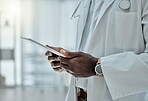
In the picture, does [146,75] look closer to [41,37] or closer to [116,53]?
[116,53]

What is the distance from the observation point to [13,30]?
4.83 m

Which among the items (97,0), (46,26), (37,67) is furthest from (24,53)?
(97,0)

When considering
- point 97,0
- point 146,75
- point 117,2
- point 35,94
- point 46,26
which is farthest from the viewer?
point 46,26

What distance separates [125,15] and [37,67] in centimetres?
406

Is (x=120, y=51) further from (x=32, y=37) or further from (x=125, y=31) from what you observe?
(x=32, y=37)

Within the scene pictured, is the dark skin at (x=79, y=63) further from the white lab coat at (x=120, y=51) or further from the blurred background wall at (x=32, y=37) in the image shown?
the blurred background wall at (x=32, y=37)

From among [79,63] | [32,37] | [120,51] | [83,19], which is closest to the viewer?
[79,63]

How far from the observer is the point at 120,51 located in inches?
34.4

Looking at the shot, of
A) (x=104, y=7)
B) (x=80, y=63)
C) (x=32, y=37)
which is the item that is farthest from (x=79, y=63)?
(x=32, y=37)

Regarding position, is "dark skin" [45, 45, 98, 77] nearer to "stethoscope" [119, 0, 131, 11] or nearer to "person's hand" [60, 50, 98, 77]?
"person's hand" [60, 50, 98, 77]

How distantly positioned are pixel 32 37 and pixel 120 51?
397cm

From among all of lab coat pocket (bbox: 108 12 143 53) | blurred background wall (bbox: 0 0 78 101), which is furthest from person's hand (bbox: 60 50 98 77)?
blurred background wall (bbox: 0 0 78 101)

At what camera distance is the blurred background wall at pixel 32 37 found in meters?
4.62

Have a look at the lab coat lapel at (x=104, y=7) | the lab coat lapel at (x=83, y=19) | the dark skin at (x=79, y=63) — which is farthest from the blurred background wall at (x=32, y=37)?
the dark skin at (x=79, y=63)
